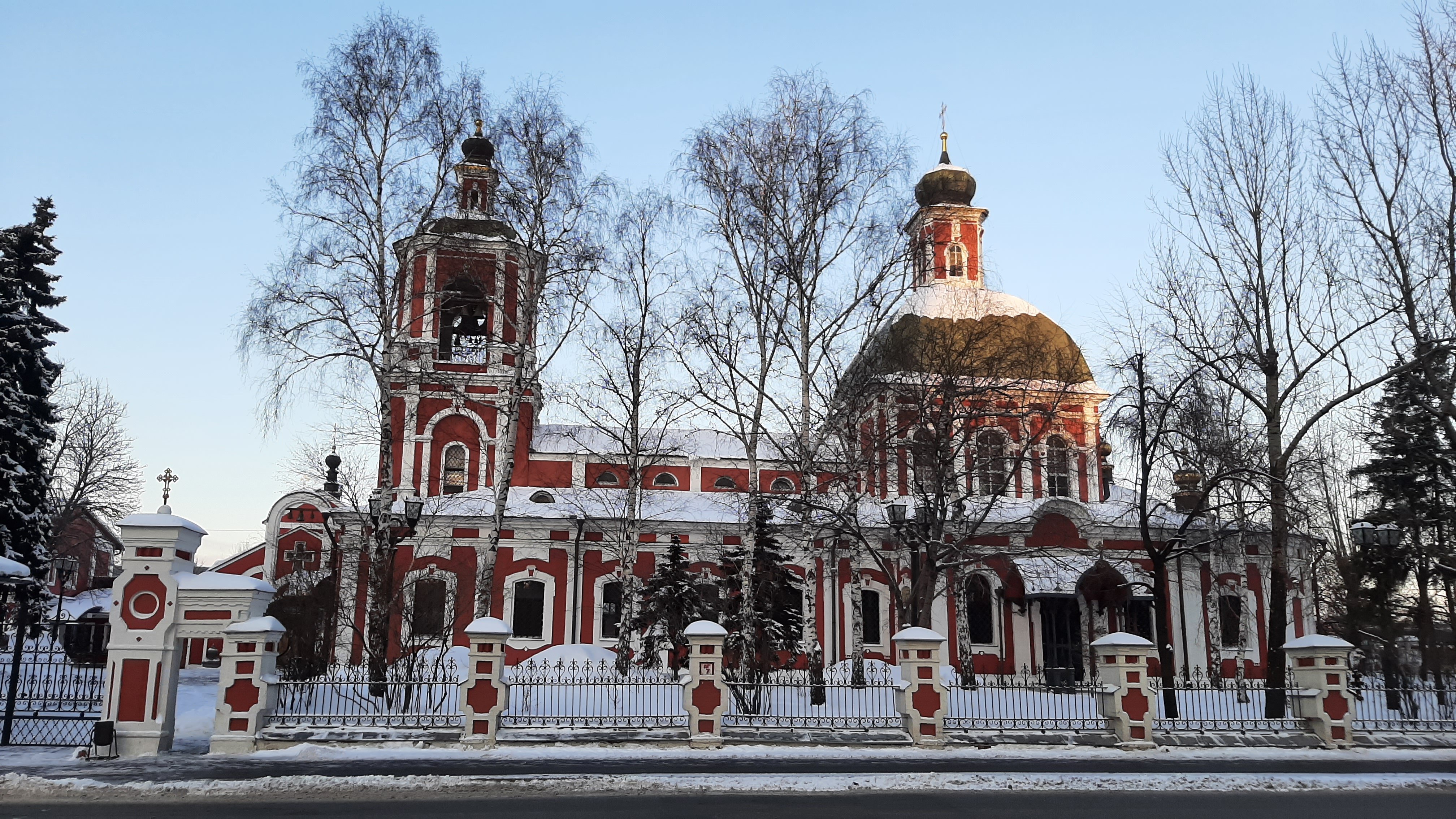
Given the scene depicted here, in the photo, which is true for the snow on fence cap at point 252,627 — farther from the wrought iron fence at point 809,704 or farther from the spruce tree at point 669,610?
the spruce tree at point 669,610

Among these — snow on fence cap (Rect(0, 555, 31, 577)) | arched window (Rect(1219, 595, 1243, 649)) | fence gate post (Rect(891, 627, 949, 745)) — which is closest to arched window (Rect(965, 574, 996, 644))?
arched window (Rect(1219, 595, 1243, 649))

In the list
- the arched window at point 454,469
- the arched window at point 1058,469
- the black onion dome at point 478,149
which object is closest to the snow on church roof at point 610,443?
the arched window at point 454,469

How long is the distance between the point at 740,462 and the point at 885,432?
11.7 m

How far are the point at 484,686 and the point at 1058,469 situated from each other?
20.5m

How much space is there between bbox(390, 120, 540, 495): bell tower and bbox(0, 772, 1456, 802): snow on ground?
9408mm

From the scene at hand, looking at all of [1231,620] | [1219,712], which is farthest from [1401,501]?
[1219,712]

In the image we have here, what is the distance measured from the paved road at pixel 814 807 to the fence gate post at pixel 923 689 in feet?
10.3

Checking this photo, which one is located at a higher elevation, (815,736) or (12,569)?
(12,569)

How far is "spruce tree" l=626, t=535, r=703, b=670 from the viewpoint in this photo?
72.4ft

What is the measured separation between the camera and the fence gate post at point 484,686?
41.4ft

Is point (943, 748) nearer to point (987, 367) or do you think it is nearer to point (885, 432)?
point (885, 432)

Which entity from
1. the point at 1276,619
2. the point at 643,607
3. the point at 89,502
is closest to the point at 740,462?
the point at 643,607

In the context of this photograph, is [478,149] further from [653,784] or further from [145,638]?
[653,784]

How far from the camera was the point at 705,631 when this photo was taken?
13.3 m
